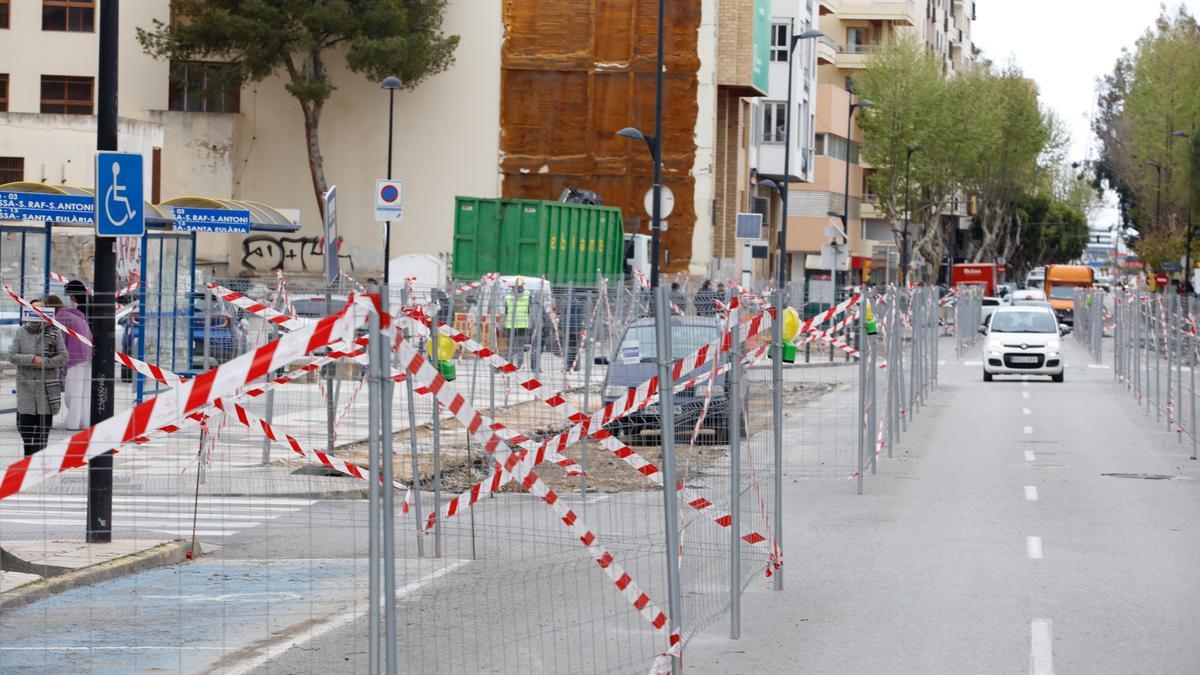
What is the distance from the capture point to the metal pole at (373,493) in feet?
19.2

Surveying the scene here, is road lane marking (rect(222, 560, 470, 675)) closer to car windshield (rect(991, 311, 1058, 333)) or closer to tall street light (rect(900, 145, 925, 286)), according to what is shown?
car windshield (rect(991, 311, 1058, 333))

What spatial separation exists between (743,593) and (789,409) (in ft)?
46.0

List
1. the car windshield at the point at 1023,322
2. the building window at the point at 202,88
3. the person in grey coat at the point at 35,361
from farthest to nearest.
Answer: the building window at the point at 202,88 → the car windshield at the point at 1023,322 → the person in grey coat at the point at 35,361

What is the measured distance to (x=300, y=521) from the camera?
9.48m

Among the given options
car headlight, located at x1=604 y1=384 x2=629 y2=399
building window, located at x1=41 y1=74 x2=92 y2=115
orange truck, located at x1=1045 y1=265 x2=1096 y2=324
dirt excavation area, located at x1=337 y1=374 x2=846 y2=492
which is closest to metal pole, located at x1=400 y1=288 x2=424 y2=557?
dirt excavation area, located at x1=337 y1=374 x2=846 y2=492

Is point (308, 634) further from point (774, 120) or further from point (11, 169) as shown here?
point (774, 120)

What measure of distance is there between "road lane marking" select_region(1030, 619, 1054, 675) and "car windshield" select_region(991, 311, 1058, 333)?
29.6 metres

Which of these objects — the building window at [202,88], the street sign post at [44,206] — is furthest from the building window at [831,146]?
the street sign post at [44,206]

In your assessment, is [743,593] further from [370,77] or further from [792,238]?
[792,238]

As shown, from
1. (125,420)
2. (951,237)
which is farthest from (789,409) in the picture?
(951,237)

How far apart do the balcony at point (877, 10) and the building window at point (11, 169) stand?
224ft

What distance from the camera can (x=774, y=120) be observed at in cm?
7681

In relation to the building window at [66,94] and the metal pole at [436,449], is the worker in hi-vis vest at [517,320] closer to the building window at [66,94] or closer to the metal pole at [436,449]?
the metal pole at [436,449]

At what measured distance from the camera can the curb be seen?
10117 millimetres
